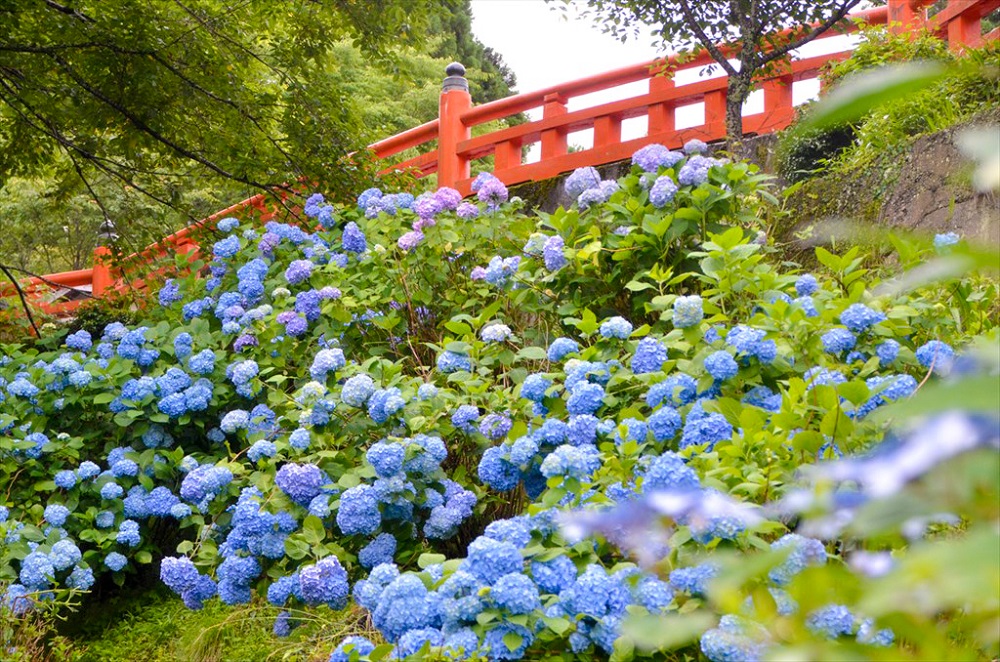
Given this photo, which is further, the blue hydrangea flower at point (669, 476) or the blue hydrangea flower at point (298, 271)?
the blue hydrangea flower at point (298, 271)

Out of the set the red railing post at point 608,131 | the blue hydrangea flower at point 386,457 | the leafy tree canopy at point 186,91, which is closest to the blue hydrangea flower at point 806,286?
the blue hydrangea flower at point 386,457

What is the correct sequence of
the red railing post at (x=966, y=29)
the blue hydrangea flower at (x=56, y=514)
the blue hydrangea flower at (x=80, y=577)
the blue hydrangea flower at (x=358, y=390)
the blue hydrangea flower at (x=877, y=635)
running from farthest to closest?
the red railing post at (x=966, y=29)
the blue hydrangea flower at (x=56, y=514)
the blue hydrangea flower at (x=80, y=577)
the blue hydrangea flower at (x=358, y=390)
the blue hydrangea flower at (x=877, y=635)


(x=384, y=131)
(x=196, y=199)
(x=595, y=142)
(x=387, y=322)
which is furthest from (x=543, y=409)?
(x=196, y=199)

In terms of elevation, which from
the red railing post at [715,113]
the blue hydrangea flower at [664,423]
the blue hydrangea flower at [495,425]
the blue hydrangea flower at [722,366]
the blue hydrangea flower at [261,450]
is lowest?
the blue hydrangea flower at [664,423]

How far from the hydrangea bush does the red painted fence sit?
68.2 inches

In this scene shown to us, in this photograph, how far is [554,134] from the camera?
7738mm

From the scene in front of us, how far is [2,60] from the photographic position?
18.8ft

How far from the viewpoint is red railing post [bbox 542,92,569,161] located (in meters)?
7.72

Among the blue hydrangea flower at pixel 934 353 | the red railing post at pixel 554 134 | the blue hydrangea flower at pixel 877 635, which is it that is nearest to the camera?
the blue hydrangea flower at pixel 877 635

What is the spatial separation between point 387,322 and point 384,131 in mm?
3138

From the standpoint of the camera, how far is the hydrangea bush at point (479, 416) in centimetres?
221

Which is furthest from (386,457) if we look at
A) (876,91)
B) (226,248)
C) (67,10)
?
(67,10)

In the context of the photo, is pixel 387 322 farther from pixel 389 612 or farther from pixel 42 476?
pixel 389 612

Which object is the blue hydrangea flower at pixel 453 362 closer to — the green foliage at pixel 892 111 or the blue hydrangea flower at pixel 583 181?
the blue hydrangea flower at pixel 583 181
